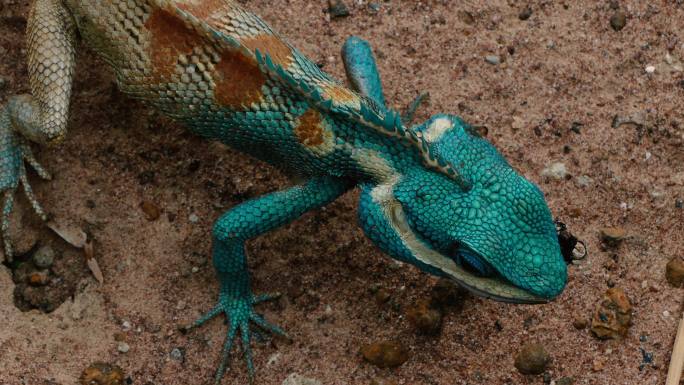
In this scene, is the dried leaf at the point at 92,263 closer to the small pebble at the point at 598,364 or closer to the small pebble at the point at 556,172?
the small pebble at the point at 556,172

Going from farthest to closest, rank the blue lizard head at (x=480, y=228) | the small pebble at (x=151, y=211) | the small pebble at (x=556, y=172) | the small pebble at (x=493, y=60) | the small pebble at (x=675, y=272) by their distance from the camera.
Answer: the small pebble at (x=493, y=60)
the small pebble at (x=556, y=172)
the small pebble at (x=151, y=211)
the small pebble at (x=675, y=272)
the blue lizard head at (x=480, y=228)

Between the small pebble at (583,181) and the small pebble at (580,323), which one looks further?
the small pebble at (583,181)

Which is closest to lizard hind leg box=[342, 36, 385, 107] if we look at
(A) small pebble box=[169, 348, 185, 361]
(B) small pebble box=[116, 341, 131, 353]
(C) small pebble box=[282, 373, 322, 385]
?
(C) small pebble box=[282, 373, 322, 385]

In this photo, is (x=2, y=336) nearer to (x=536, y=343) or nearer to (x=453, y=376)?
(x=453, y=376)

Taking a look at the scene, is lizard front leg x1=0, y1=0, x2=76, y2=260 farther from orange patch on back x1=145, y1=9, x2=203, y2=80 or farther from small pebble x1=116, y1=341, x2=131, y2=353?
small pebble x1=116, y1=341, x2=131, y2=353

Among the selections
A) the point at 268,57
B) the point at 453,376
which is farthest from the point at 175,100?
the point at 453,376

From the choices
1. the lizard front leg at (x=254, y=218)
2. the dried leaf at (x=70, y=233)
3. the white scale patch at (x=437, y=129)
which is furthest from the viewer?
the dried leaf at (x=70, y=233)

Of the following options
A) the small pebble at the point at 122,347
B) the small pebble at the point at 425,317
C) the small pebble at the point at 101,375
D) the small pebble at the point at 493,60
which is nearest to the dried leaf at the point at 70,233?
the small pebble at the point at 122,347

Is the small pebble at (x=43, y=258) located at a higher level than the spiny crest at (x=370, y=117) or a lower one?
lower
